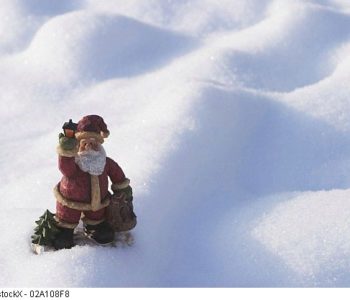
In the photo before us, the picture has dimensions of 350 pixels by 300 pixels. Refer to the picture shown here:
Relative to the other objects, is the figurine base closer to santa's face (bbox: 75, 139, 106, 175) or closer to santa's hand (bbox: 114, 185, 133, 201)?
santa's hand (bbox: 114, 185, 133, 201)

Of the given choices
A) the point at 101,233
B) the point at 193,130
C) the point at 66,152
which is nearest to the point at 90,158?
the point at 66,152

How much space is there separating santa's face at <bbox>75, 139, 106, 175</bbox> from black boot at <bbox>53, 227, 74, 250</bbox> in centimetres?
33

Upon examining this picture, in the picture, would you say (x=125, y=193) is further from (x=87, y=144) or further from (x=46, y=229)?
(x=46, y=229)

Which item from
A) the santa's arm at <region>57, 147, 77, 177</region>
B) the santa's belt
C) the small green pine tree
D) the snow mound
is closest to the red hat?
the santa's arm at <region>57, 147, 77, 177</region>

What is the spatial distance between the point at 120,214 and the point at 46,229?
37 cm

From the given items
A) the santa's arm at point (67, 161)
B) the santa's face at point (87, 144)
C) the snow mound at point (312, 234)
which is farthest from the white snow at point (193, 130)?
the santa's face at point (87, 144)

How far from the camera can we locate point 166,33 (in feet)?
18.8

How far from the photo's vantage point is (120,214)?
2789 millimetres

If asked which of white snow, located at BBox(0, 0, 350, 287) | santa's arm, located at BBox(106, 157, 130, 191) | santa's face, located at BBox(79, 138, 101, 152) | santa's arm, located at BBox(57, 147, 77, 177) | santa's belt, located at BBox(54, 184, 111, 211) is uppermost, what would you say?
santa's face, located at BBox(79, 138, 101, 152)

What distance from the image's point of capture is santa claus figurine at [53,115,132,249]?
2.69 meters

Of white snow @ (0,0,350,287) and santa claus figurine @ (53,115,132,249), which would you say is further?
white snow @ (0,0,350,287)

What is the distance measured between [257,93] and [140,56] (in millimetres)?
1478

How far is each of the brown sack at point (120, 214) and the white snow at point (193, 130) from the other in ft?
0.45
